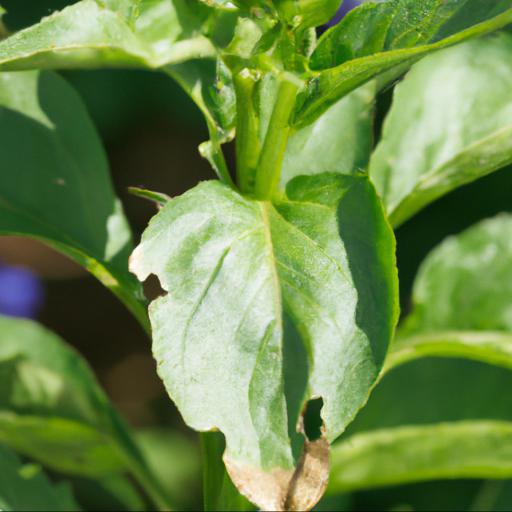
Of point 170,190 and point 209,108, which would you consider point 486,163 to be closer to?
point 209,108

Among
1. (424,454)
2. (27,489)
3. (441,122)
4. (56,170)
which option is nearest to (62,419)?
(27,489)

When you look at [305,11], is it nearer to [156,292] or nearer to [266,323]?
[266,323]

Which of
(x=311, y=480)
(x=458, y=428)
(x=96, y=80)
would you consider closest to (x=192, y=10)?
(x=311, y=480)

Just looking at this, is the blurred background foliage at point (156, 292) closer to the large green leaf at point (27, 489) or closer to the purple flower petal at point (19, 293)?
the purple flower petal at point (19, 293)

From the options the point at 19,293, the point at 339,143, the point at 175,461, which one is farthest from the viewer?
the point at 19,293

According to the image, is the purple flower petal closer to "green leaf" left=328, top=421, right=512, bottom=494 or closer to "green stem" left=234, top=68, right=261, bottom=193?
"green leaf" left=328, top=421, right=512, bottom=494

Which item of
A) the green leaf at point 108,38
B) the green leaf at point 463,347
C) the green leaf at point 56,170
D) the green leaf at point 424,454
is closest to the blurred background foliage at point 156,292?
the green leaf at point 424,454
